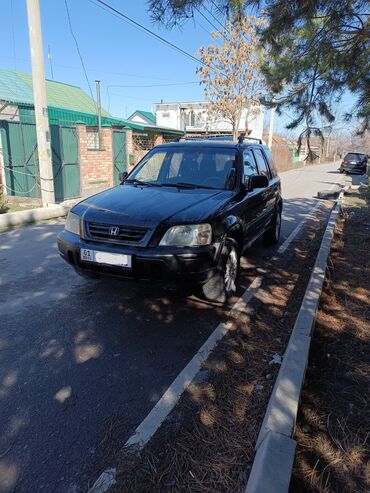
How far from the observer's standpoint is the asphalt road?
2.20 metres

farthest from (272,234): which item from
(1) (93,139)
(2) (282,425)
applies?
(1) (93,139)

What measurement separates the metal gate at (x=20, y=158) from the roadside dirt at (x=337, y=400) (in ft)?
32.3

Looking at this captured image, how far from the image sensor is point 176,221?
346 centimetres

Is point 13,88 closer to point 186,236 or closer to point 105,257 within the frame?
point 105,257

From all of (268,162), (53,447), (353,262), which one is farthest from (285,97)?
(53,447)

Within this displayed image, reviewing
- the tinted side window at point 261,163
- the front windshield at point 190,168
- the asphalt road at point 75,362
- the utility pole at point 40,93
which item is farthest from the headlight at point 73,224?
the utility pole at point 40,93

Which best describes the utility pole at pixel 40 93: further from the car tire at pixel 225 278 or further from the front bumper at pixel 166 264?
the car tire at pixel 225 278

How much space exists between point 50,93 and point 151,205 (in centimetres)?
1995

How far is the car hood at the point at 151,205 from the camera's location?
11.6ft

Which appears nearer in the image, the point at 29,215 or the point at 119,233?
the point at 119,233

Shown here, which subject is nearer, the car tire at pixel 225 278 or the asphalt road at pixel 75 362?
the asphalt road at pixel 75 362

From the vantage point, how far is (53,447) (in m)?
2.25

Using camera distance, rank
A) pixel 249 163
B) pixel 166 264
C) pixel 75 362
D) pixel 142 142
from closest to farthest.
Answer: pixel 75 362 → pixel 166 264 → pixel 249 163 → pixel 142 142

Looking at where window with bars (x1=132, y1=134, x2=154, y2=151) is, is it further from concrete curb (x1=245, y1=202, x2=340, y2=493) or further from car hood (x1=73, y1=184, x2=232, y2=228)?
concrete curb (x1=245, y1=202, x2=340, y2=493)
